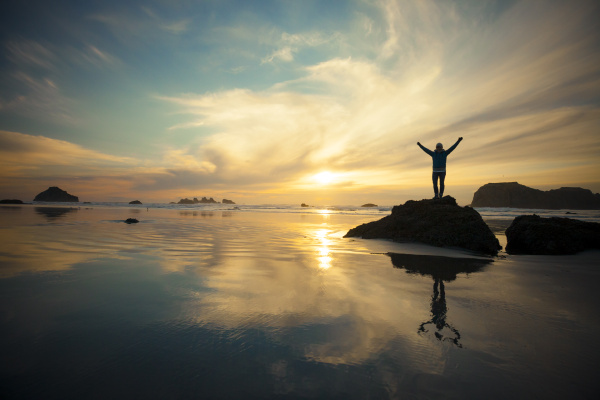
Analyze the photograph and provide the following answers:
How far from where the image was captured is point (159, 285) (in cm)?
381

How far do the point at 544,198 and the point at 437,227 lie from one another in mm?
75426

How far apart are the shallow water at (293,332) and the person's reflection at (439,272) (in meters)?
0.03

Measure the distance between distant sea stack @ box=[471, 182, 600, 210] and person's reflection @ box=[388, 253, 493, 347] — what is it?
72.9 metres

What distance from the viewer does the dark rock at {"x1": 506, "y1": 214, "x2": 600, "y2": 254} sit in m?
7.16

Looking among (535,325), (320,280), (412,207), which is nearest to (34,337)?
(320,280)

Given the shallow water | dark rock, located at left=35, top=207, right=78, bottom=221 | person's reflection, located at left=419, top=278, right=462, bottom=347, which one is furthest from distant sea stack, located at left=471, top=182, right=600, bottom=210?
dark rock, located at left=35, top=207, right=78, bottom=221

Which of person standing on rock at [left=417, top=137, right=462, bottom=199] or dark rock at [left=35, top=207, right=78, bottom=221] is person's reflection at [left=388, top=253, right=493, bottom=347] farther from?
dark rock at [left=35, top=207, right=78, bottom=221]

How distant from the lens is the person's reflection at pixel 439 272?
248 cm

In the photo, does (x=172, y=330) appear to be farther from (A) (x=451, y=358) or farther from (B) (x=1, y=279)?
(B) (x=1, y=279)

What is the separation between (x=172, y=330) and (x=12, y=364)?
3.41 feet

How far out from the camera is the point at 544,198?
61.5 meters

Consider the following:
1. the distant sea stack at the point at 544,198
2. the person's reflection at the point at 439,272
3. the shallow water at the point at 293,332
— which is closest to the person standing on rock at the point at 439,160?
the person's reflection at the point at 439,272

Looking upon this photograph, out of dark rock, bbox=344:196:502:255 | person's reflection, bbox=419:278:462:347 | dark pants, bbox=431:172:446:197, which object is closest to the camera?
person's reflection, bbox=419:278:462:347

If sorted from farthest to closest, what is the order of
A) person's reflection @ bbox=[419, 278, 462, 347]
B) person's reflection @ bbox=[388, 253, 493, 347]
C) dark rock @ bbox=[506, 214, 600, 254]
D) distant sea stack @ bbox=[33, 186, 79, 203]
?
distant sea stack @ bbox=[33, 186, 79, 203], dark rock @ bbox=[506, 214, 600, 254], person's reflection @ bbox=[388, 253, 493, 347], person's reflection @ bbox=[419, 278, 462, 347]
